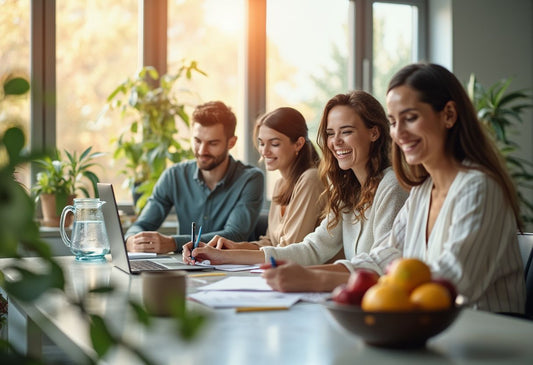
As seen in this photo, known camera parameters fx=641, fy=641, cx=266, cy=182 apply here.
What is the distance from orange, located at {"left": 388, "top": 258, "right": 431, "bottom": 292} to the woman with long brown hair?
3.89 feet

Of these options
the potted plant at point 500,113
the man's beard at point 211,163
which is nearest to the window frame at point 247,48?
the potted plant at point 500,113

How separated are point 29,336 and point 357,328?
3.47 feet

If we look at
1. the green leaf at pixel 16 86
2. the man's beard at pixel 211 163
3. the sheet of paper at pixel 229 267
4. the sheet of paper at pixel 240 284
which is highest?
the green leaf at pixel 16 86

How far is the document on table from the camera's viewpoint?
53.3 inches

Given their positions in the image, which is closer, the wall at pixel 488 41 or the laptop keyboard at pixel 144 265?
the laptop keyboard at pixel 144 265

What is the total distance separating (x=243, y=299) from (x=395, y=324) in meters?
0.56

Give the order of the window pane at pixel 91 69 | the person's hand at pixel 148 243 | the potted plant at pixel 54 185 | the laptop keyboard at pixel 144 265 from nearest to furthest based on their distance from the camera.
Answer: the laptop keyboard at pixel 144 265
the person's hand at pixel 148 243
the potted plant at pixel 54 185
the window pane at pixel 91 69

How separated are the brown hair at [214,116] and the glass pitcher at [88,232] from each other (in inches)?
45.5

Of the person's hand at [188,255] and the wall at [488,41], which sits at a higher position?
the wall at [488,41]

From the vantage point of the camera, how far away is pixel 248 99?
452 centimetres

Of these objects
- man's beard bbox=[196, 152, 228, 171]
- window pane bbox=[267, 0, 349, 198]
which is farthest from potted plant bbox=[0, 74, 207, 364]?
window pane bbox=[267, 0, 349, 198]

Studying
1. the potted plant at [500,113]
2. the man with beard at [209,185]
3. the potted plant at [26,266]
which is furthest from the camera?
the potted plant at [500,113]

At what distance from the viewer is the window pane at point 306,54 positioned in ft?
15.2

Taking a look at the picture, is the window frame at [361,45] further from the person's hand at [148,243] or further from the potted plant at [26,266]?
the potted plant at [26,266]
